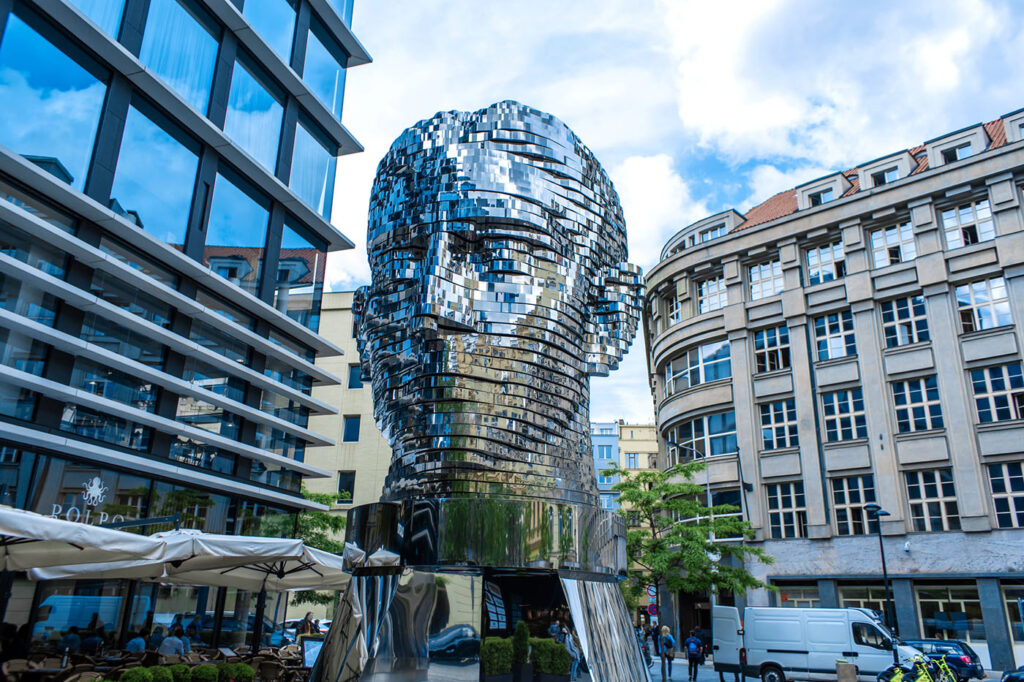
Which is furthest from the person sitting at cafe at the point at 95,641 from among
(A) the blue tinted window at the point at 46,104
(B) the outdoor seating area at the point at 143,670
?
(A) the blue tinted window at the point at 46,104

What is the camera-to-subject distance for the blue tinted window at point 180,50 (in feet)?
59.5

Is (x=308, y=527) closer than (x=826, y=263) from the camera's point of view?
Yes

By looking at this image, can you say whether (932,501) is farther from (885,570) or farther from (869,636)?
(869,636)

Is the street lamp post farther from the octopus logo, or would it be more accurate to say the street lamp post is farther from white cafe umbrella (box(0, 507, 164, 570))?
the octopus logo

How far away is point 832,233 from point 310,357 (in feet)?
90.4

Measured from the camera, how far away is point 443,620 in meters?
5.95

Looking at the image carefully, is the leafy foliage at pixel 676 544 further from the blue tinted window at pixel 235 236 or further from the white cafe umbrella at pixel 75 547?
the white cafe umbrella at pixel 75 547

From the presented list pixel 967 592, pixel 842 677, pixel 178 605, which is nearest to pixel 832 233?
pixel 967 592

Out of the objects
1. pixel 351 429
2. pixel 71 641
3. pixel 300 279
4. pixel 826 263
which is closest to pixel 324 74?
pixel 300 279

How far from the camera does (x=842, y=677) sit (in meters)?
17.5

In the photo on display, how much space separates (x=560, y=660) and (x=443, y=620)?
1.01m

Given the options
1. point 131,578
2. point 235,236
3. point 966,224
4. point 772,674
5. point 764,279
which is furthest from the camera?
point 764,279

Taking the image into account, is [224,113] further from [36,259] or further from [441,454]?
[441,454]

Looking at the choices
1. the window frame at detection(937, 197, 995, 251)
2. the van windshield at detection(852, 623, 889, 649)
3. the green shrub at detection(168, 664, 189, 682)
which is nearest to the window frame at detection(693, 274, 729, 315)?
the window frame at detection(937, 197, 995, 251)
